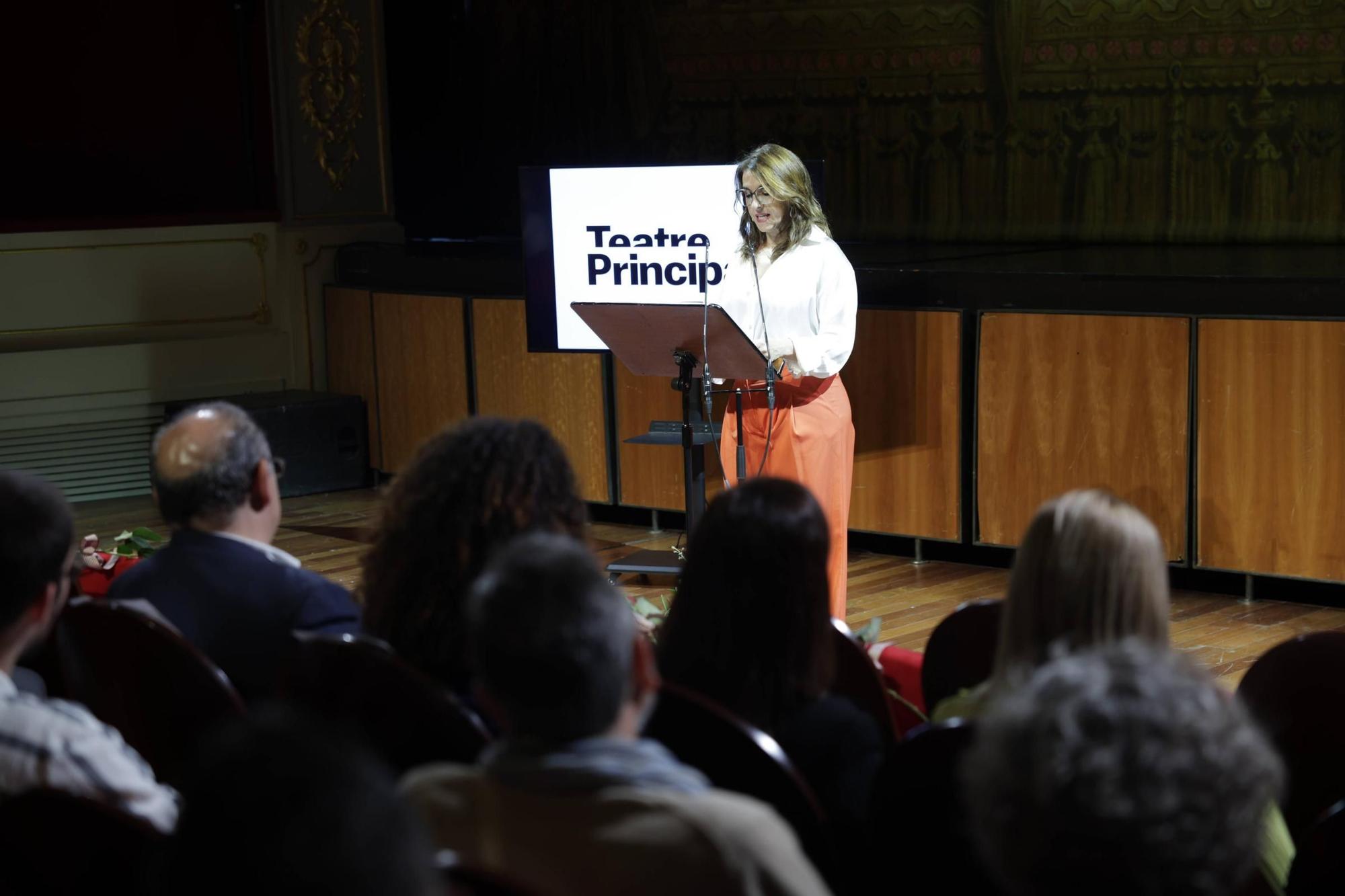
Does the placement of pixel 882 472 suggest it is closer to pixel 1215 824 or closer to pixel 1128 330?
pixel 1128 330

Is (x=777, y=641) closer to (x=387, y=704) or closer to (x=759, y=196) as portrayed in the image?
(x=387, y=704)

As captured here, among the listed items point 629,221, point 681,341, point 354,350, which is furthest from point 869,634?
point 354,350

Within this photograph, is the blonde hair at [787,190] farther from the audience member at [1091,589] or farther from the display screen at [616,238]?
the audience member at [1091,589]

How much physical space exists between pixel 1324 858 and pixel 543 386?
5036 millimetres

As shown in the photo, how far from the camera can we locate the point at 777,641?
1899 mm

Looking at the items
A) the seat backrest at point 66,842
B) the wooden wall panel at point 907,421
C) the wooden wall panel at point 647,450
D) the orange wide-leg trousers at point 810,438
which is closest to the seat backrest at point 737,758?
the seat backrest at point 66,842

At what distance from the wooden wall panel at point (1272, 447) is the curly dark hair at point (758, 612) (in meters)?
3.14

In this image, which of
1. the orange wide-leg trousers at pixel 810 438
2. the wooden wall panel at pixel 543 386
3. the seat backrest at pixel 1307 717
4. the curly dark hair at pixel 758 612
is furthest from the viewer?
the wooden wall panel at pixel 543 386

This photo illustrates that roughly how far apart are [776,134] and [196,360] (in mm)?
2802

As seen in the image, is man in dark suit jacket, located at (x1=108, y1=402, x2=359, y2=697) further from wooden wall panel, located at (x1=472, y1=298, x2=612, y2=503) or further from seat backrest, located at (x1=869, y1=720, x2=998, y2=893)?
wooden wall panel, located at (x1=472, y1=298, x2=612, y2=503)

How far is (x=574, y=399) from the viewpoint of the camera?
6.28 metres

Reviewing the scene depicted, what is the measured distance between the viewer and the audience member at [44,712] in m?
1.62

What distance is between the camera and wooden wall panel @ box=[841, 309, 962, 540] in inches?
210

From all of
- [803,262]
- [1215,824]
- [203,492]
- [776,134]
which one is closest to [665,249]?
[803,262]
